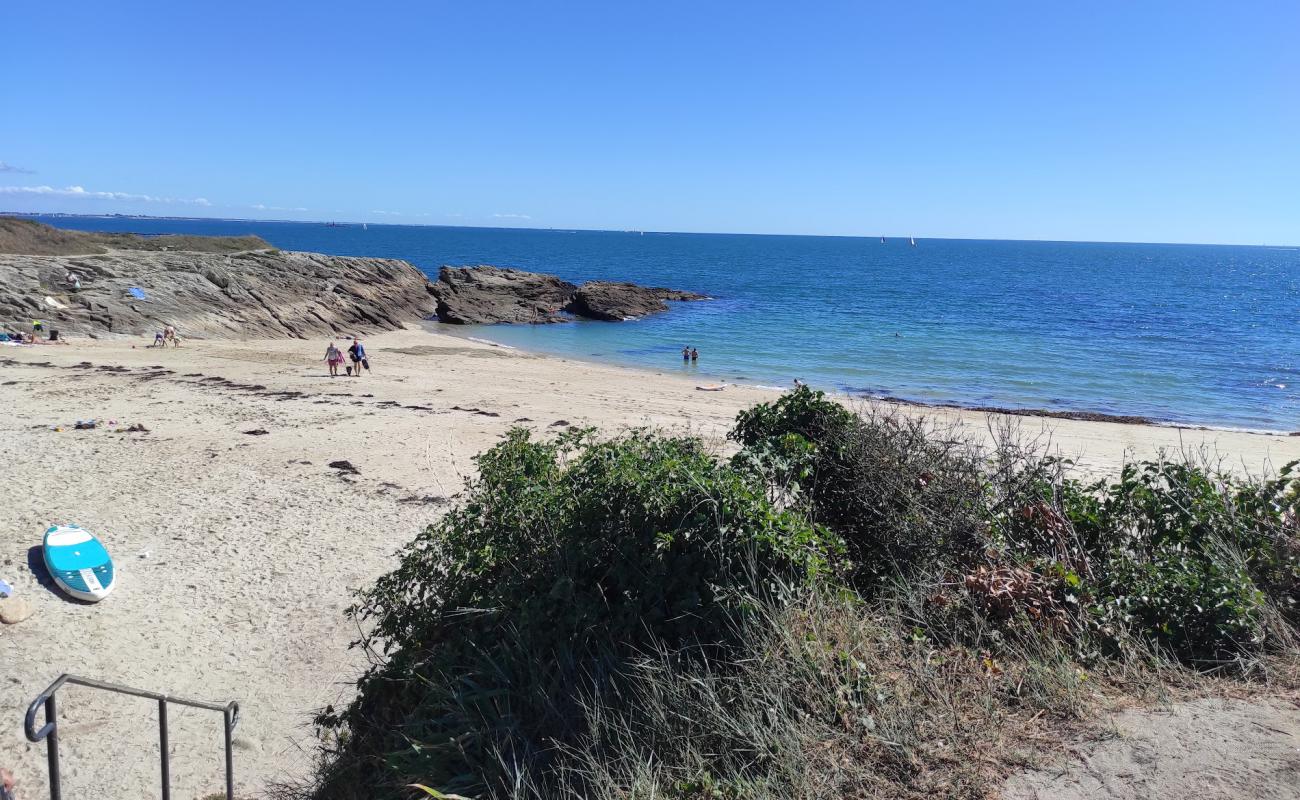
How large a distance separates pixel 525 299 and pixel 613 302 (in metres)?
5.47

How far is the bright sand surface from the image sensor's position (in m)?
6.88

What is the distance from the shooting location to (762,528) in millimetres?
4184

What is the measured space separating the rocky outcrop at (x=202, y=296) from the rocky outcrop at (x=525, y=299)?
109 inches

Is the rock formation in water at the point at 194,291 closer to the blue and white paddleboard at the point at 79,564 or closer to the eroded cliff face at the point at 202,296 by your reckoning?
the eroded cliff face at the point at 202,296

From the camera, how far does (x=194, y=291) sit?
3206cm

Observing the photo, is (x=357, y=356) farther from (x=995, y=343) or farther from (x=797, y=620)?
(x=995, y=343)

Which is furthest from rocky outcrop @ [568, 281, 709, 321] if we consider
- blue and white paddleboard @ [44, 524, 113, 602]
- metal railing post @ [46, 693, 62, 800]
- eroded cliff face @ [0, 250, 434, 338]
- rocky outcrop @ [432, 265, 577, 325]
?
metal railing post @ [46, 693, 62, 800]

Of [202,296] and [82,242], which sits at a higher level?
[82,242]

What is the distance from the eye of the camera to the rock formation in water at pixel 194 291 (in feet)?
91.2

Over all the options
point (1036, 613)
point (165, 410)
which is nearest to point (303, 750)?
point (1036, 613)

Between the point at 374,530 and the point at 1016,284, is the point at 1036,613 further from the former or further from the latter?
the point at 1016,284

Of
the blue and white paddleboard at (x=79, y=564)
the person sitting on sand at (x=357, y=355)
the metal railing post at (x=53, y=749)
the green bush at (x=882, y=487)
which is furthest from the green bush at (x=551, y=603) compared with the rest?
the person sitting on sand at (x=357, y=355)

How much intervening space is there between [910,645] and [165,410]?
55.4ft

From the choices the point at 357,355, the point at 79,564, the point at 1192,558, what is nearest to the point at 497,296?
the point at 357,355
